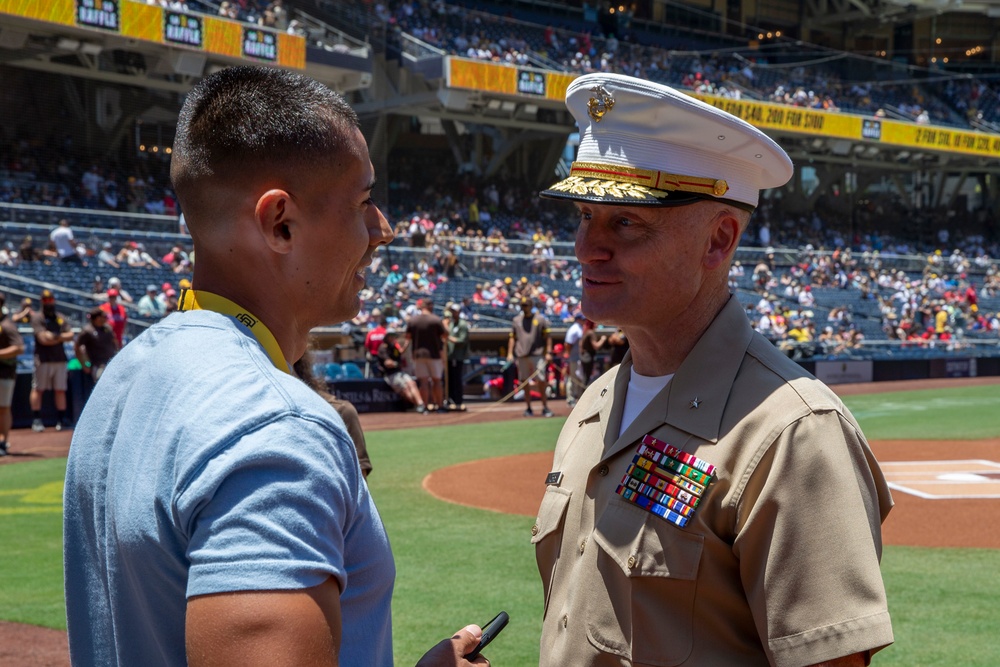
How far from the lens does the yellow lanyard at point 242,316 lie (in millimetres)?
1506

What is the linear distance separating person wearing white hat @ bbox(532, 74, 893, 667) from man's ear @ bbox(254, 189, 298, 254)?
2.98 ft

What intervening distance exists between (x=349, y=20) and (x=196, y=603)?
31616 millimetres

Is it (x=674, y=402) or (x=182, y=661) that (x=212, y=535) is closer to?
(x=182, y=661)

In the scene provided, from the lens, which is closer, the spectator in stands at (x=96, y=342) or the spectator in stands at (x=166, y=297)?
the spectator in stands at (x=96, y=342)

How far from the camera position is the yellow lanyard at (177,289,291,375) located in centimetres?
151

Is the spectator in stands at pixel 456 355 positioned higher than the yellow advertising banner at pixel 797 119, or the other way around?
the yellow advertising banner at pixel 797 119

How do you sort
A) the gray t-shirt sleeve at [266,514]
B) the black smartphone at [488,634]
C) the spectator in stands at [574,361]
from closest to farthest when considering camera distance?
the gray t-shirt sleeve at [266,514] < the black smartphone at [488,634] < the spectator in stands at [574,361]

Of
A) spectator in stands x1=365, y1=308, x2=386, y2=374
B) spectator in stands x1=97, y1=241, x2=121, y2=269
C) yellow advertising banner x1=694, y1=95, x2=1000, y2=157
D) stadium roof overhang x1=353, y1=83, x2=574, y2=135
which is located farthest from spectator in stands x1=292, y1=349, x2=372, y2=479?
yellow advertising banner x1=694, y1=95, x2=1000, y2=157

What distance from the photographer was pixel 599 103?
7.97ft

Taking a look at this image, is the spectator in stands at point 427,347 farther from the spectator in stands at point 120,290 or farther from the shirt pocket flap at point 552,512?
the shirt pocket flap at point 552,512

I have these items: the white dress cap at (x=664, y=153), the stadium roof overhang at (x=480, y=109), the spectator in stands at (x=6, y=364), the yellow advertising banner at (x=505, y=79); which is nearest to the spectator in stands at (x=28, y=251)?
the spectator in stands at (x=6, y=364)

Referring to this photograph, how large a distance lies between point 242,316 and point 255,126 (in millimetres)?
279

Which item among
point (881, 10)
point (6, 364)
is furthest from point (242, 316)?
point (881, 10)

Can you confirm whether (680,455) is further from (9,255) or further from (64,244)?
(64,244)
